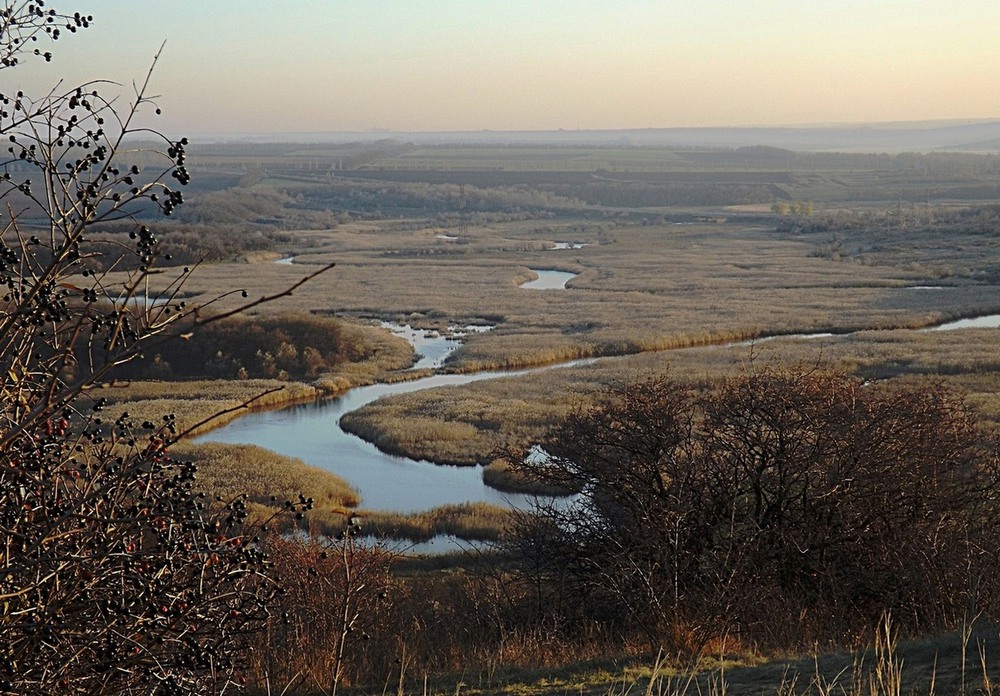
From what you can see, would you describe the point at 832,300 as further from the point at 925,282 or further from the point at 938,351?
the point at 938,351

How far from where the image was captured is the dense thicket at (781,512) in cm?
1164

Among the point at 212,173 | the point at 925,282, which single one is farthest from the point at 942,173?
the point at 925,282

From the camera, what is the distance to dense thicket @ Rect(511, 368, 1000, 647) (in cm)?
1164

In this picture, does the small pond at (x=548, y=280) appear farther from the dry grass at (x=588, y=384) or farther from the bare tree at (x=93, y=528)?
the bare tree at (x=93, y=528)

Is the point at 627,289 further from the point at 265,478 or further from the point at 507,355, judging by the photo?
the point at 265,478

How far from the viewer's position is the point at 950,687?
6.02 metres

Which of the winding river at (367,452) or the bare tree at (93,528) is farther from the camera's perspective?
the winding river at (367,452)

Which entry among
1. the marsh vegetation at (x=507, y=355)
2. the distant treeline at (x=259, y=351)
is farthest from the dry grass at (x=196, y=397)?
the distant treeline at (x=259, y=351)

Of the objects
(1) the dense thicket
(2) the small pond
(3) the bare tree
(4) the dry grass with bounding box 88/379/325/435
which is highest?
(3) the bare tree

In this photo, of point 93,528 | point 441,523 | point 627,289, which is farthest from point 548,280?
point 93,528

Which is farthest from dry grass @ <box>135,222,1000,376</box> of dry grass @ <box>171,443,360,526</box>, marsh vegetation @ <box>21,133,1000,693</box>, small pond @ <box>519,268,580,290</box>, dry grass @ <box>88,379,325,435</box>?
dry grass @ <box>171,443,360,526</box>

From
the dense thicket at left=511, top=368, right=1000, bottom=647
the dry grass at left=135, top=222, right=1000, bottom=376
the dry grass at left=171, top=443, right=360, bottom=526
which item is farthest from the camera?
the dry grass at left=135, top=222, right=1000, bottom=376

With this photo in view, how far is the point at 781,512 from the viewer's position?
13.0 meters

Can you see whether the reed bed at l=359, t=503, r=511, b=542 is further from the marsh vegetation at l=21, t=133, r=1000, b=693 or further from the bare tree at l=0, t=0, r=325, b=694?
the bare tree at l=0, t=0, r=325, b=694
